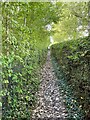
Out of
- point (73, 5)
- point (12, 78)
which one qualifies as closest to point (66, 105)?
point (12, 78)

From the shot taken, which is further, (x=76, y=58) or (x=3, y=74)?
(x=76, y=58)

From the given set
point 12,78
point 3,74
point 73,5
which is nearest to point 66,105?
point 12,78

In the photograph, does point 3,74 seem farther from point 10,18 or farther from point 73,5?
point 73,5

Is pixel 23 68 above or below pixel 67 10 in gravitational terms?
below

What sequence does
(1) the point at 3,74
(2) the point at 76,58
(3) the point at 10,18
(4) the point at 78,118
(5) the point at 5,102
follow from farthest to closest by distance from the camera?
(2) the point at 76,58
(4) the point at 78,118
(3) the point at 10,18
(5) the point at 5,102
(1) the point at 3,74

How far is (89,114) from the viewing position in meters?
3.13

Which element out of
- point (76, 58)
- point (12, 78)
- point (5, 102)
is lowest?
point (5, 102)

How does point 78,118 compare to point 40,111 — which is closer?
point 78,118

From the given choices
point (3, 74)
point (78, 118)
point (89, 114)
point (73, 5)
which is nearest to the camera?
point (3, 74)

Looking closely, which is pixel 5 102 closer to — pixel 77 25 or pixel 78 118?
pixel 78 118

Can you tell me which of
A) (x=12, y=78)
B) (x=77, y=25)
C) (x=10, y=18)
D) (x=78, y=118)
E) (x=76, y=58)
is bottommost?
(x=78, y=118)

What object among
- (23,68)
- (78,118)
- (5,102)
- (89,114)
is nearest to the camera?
(5,102)

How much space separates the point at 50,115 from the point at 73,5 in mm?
6305

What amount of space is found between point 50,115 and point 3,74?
5.21 ft
